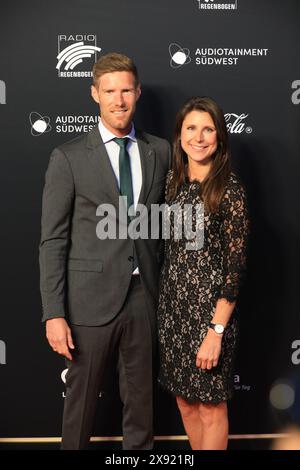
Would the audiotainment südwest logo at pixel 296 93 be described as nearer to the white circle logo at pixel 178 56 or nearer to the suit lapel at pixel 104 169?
the white circle logo at pixel 178 56

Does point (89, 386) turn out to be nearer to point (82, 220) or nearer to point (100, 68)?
point (82, 220)

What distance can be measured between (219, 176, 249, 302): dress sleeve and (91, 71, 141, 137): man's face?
0.51 m

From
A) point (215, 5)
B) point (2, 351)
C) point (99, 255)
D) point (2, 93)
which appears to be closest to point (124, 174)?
point (99, 255)

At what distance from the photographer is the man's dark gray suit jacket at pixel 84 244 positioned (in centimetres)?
230

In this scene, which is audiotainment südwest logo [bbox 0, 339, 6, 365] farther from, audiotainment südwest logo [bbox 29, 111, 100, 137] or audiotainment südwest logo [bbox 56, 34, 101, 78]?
audiotainment südwest logo [bbox 56, 34, 101, 78]

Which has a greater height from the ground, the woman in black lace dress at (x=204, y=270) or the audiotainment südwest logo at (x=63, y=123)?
the audiotainment südwest logo at (x=63, y=123)

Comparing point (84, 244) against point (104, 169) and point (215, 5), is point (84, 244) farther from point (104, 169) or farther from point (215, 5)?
point (215, 5)

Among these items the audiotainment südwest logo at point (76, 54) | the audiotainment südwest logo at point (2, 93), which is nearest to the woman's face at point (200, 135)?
the audiotainment südwest logo at point (76, 54)

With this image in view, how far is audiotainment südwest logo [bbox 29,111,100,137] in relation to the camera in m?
2.76

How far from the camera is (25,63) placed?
272 cm

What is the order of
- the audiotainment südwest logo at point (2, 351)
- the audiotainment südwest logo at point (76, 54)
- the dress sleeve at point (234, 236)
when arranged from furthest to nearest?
1. the audiotainment südwest logo at point (2, 351)
2. the audiotainment südwest logo at point (76, 54)
3. the dress sleeve at point (234, 236)

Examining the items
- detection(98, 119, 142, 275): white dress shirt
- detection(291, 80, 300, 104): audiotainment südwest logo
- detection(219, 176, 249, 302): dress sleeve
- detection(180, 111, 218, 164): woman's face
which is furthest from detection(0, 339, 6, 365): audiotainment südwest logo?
detection(291, 80, 300, 104): audiotainment südwest logo
